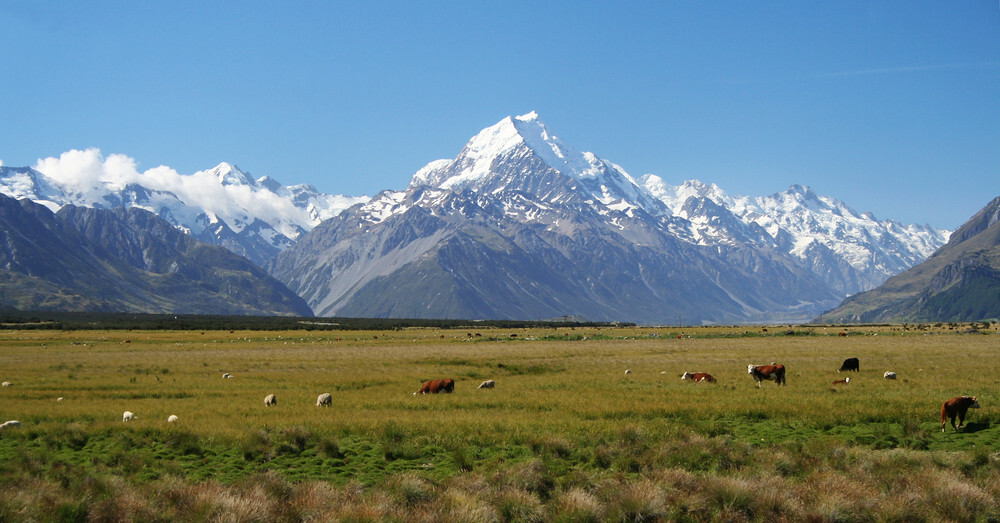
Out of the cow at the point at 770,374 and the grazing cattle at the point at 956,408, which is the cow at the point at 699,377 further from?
the grazing cattle at the point at 956,408

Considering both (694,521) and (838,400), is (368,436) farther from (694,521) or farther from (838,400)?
(838,400)

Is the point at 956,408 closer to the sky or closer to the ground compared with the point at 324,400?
closer to the sky

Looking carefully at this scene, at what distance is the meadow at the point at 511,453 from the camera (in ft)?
46.4

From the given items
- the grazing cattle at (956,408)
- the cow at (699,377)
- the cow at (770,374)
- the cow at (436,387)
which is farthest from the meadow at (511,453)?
the cow at (699,377)

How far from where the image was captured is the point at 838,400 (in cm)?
2870

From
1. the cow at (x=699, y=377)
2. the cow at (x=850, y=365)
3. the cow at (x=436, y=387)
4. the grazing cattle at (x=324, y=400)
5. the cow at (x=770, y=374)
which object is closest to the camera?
the grazing cattle at (x=324, y=400)

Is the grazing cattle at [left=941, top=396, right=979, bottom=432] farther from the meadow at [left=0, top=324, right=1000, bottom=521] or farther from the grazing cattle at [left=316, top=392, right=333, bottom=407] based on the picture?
the grazing cattle at [left=316, top=392, right=333, bottom=407]

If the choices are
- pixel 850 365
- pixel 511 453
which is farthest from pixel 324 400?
pixel 850 365

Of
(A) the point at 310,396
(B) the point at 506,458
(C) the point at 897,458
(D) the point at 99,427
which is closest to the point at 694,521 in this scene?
(B) the point at 506,458

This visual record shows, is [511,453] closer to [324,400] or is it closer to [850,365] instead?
[324,400]

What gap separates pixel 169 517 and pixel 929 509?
15.9 meters

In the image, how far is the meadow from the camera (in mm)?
14133

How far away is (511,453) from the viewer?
19.5 metres

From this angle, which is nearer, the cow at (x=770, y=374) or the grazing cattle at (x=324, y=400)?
the grazing cattle at (x=324, y=400)
